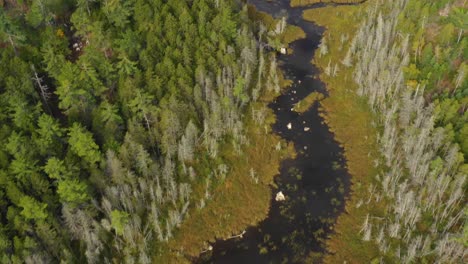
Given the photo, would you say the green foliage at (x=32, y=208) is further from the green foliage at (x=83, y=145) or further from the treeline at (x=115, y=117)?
the green foliage at (x=83, y=145)

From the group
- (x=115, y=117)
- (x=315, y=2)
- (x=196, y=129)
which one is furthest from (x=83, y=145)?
(x=315, y=2)

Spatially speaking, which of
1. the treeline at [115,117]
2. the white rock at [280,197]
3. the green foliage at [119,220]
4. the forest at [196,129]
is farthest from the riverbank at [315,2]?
the green foliage at [119,220]

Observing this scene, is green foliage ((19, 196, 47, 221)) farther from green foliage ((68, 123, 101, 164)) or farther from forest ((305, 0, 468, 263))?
forest ((305, 0, 468, 263))

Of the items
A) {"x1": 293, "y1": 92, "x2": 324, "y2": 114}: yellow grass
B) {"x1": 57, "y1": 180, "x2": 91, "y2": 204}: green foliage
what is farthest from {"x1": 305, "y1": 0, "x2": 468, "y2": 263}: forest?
{"x1": 57, "y1": 180, "x2": 91, "y2": 204}: green foliage

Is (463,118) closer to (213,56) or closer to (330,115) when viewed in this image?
(330,115)

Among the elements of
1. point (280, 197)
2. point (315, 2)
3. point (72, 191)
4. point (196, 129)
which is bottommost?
point (280, 197)

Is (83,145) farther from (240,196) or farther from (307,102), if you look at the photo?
(307,102)

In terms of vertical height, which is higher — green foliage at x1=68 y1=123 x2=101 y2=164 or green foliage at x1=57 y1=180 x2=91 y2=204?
green foliage at x1=68 y1=123 x2=101 y2=164
